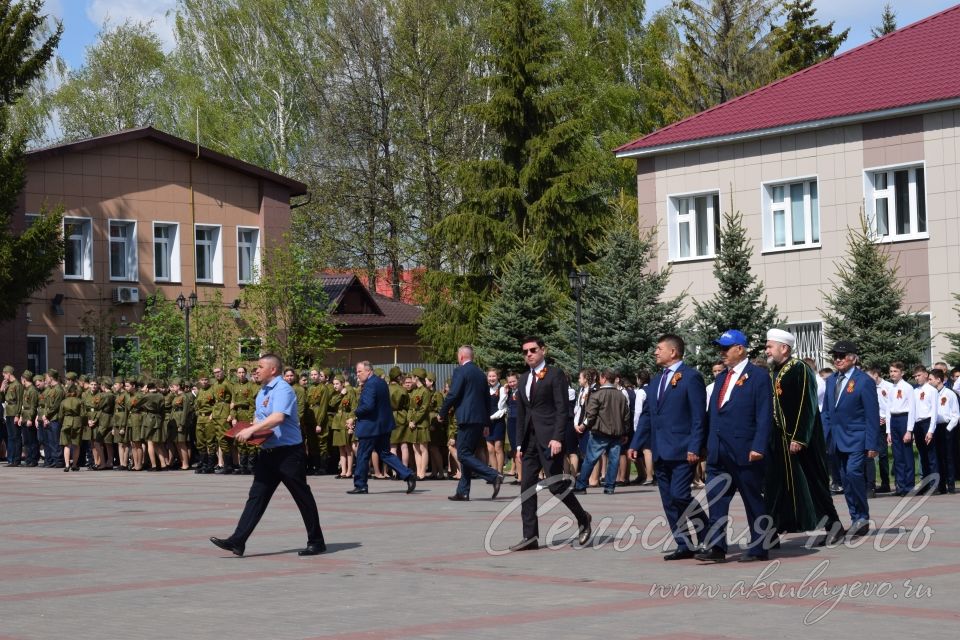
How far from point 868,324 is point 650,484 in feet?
27.6

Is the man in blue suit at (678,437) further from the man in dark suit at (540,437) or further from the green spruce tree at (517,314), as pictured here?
the green spruce tree at (517,314)

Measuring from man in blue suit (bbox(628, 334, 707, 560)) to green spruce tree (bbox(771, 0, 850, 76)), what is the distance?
40.6m

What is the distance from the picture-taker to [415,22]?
5200 centimetres

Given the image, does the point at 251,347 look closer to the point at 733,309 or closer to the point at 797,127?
the point at 733,309

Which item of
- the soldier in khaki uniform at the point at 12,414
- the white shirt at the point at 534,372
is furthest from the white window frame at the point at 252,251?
the white shirt at the point at 534,372

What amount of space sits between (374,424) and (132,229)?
24.4 m

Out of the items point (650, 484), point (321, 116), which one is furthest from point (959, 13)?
point (321, 116)

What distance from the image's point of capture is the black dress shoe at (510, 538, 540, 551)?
12984 millimetres

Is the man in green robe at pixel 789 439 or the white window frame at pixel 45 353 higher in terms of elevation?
the white window frame at pixel 45 353

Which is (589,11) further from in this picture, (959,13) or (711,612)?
(711,612)

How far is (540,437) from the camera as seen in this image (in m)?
13.6

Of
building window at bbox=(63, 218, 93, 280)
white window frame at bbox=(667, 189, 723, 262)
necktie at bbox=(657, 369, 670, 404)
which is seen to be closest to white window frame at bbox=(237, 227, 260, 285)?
building window at bbox=(63, 218, 93, 280)

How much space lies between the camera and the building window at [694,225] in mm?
34969

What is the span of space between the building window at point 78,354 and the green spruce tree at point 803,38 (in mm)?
25123
